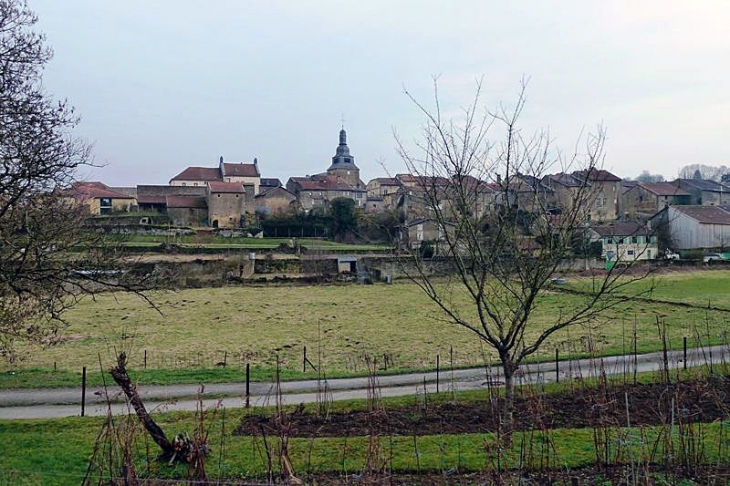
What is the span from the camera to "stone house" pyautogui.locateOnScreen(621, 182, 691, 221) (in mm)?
69938

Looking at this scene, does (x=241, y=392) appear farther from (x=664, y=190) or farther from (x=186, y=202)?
(x=664, y=190)

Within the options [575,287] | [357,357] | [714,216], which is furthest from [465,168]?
[714,216]

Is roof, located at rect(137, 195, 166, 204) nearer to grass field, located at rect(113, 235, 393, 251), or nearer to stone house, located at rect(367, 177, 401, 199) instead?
grass field, located at rect(113, 235, 393, 251)

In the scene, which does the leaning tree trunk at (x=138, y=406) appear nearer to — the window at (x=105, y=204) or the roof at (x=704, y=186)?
the window at (x=105, y=204)

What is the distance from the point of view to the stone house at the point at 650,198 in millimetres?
69938

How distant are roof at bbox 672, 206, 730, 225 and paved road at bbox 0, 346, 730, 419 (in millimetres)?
43937

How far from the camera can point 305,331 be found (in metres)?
24.8

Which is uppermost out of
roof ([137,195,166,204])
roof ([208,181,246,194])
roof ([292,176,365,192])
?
roof ([292,176,365,192])

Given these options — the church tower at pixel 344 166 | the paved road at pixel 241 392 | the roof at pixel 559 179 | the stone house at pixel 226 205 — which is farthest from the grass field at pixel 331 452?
the church tower at pixel 344 166

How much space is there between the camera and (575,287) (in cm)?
4053

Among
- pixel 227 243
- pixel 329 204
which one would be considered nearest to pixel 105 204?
pixel 227 243

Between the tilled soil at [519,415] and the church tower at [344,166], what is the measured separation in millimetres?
95773

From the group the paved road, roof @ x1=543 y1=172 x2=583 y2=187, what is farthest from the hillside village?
roof @ x1=543 y1=172 x2=583 y2=187

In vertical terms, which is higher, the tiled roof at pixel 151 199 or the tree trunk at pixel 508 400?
the tiled roof at pixel 151 199
